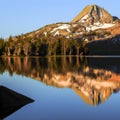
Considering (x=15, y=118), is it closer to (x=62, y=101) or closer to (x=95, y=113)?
(x=95, y=113)

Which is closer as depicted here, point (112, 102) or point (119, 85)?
point (112, 102)

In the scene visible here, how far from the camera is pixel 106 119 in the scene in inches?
1342

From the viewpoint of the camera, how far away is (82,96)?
5253cm

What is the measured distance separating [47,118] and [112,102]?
1461cm

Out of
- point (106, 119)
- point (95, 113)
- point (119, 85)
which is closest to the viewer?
point (106, 119)

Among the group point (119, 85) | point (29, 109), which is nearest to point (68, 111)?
point (29, 109)

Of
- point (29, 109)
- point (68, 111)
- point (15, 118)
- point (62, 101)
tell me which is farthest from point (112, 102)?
point (15, 118)

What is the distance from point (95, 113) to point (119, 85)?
3282cm

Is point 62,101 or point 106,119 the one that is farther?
point 62,101

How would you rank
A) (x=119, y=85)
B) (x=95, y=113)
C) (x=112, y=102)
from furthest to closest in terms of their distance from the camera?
(x=119, y=85) < (x=112, y=102) < (x=95, y=113)

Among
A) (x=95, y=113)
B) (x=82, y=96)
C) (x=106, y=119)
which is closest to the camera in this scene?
(x=106, y=119)

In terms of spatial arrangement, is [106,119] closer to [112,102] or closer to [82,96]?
[112,102]

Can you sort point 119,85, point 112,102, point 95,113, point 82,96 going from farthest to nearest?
point 119,85, point 82,96, point 112,102, point 95,113

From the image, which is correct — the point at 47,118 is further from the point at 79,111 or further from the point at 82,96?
the point at 82,96
